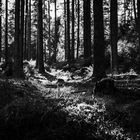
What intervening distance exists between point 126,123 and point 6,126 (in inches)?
127

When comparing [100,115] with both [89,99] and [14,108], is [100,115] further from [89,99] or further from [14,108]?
[14,108]

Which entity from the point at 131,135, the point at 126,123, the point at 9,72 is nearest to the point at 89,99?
the point at 126,123

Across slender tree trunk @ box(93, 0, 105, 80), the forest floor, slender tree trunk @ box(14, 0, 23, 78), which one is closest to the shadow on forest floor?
the forest floor

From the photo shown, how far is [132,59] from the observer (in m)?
21.9

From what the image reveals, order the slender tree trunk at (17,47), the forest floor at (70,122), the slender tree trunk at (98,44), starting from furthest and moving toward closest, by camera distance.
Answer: the slender tree trunk at (17,47) < the slender tree trunk at (98,44) < the forest floor at (70,122)

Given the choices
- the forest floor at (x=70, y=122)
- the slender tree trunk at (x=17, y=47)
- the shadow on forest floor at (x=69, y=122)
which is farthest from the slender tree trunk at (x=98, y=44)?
the slender tree trunk at (x=17, y=47)

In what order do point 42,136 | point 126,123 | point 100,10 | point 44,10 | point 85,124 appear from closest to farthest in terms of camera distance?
point 42,136 → point 85,124 → point 126,123 → point 100,10 → point 44,10

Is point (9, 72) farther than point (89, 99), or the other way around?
point (9, 72)

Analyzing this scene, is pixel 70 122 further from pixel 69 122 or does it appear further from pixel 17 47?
pixel 17 47

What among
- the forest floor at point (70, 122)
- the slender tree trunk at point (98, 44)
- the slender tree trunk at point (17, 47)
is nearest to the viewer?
the forest floor at point (70, 122)

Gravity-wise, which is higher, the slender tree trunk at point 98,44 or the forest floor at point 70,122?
the slender tree trunk at point 98,44

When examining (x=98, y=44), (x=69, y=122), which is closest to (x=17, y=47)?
(x=98, y=44)

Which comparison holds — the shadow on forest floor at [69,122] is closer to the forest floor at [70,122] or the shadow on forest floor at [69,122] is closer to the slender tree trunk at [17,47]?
the forest floor at [70,122]

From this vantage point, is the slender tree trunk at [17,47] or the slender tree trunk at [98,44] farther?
the slender tree trunk at [17,47]
